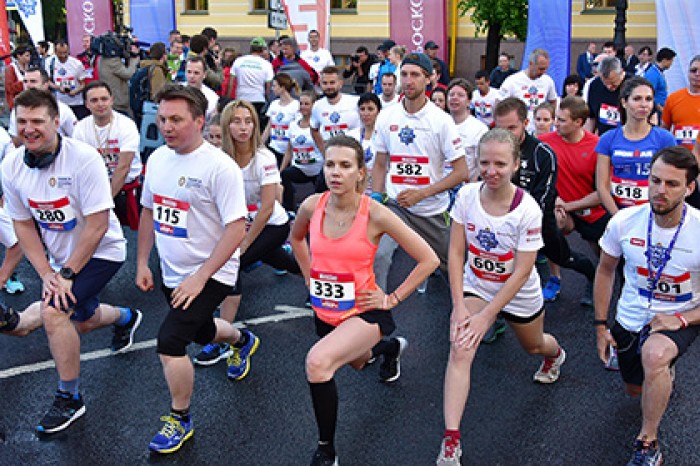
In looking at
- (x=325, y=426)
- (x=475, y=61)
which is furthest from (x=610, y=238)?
(x=475, y=61)

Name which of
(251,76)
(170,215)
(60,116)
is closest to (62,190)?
(170,215)

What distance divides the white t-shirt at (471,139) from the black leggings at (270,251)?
216cm

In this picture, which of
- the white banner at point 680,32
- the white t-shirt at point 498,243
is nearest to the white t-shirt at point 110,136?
the white t-shirt at point 498,243

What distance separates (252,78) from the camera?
11562mm

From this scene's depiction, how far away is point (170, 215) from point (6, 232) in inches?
61.3

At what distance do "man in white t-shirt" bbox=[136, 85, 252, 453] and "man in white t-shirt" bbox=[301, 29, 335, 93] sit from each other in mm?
9969

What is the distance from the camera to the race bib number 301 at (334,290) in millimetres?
3982

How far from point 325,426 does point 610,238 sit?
1.89 metres

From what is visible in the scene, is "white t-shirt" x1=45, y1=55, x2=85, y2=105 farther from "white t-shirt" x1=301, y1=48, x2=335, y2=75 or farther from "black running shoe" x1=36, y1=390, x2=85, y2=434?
"black running shoe" x1=36, y1=390, x2=85, y2=434

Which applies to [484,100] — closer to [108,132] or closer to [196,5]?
[108,132]

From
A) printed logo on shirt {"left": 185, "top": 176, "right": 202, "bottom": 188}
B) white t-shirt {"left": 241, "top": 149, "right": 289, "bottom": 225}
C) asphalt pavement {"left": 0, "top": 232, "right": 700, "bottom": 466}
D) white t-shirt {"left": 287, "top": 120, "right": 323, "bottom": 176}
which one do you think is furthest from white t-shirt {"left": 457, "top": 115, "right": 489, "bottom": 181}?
printed logo on shirt {"left": 185, "top": 176, "right": 202, "bottom": 188}

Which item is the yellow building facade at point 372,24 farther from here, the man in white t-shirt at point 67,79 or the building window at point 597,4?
the man in white t-shirt at point 67,79

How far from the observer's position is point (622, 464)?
4.02 metres

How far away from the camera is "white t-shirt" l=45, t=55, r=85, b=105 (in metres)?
12.8
